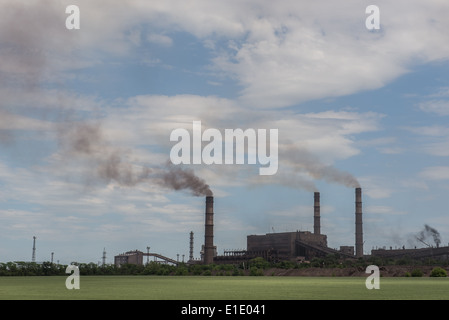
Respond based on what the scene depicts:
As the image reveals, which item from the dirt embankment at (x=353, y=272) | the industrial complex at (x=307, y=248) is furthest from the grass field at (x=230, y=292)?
the industrial complex at (x=307, y=248)

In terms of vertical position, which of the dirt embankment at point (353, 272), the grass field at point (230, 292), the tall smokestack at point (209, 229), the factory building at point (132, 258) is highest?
the tall smokestack at point (209, 229)

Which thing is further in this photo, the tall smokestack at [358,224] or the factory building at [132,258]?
the factory building at [132,258]

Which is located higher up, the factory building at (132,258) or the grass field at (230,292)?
the grass field at (230,292)

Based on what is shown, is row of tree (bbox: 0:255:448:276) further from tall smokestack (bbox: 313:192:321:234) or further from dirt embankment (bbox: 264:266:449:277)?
tall smokestack (bbox: 313:192:321:234)

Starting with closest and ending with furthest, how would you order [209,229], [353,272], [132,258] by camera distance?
[353,272] → [209,229] → [132,258]

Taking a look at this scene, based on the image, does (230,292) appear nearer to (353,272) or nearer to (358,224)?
(353,272)

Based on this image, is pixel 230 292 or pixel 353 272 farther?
pixel 353 272

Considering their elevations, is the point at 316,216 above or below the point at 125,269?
above

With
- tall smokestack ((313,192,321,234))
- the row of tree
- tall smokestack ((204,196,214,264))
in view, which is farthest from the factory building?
the row of tree

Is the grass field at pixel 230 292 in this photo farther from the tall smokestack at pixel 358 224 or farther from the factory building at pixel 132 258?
the factory building at pixel 132 258

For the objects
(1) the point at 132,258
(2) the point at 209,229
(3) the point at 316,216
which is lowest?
(1) the point at 132,258

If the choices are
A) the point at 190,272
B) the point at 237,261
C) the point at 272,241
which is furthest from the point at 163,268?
the point at 272,241

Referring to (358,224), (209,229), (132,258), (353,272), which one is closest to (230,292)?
(353,272)
